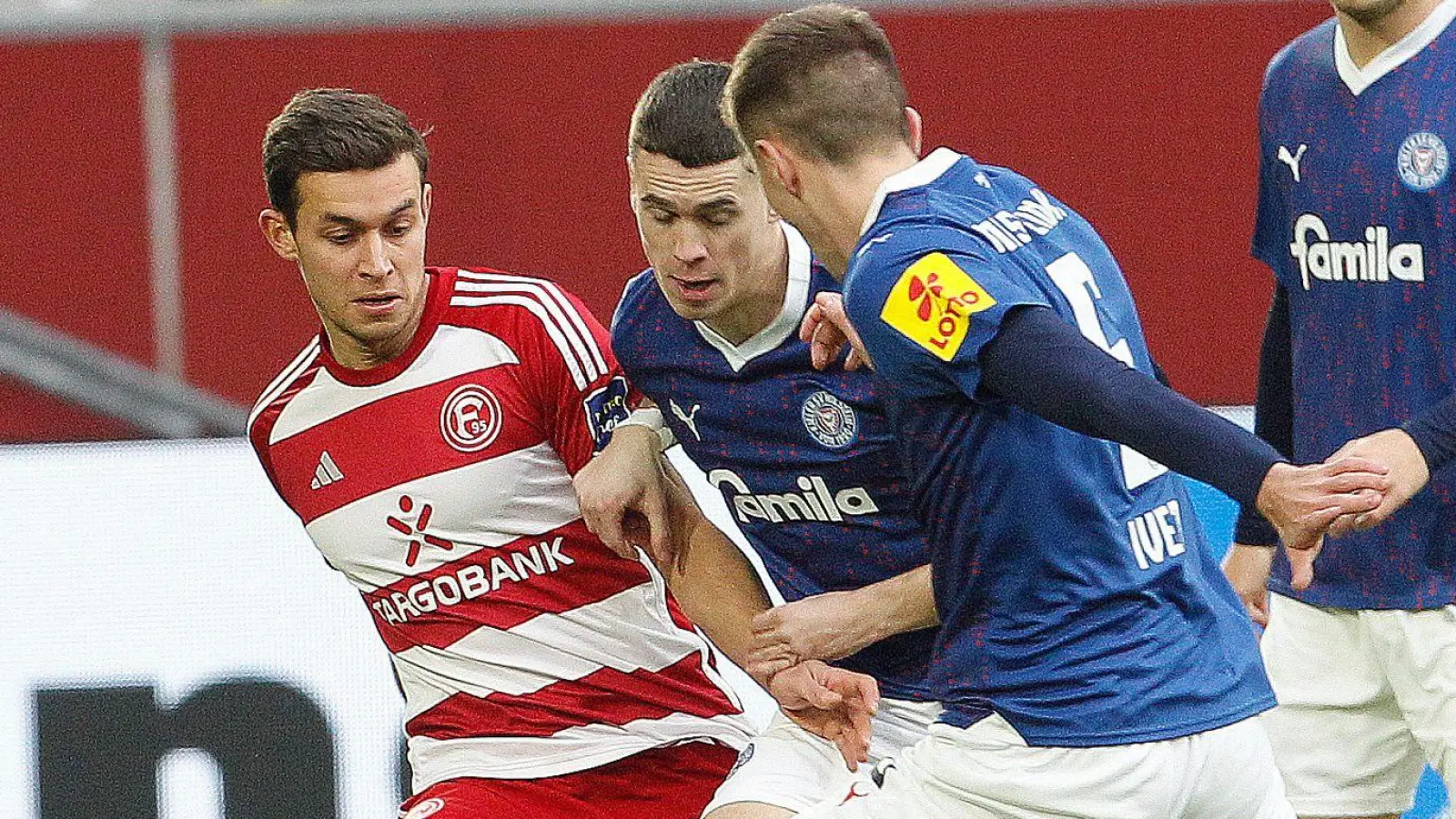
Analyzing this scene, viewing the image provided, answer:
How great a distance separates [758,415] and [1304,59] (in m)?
1.16

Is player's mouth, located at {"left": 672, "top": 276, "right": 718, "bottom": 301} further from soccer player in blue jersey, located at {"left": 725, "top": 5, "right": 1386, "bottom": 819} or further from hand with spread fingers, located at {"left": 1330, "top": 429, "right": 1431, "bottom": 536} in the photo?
hand with spread fingers, located at {"left": 1330, "top": 429, "right": 1431, "bottom": 536}

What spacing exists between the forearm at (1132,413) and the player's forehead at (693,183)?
84 cm

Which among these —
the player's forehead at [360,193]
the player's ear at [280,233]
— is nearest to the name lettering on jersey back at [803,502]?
the player's forehead at [360,193]

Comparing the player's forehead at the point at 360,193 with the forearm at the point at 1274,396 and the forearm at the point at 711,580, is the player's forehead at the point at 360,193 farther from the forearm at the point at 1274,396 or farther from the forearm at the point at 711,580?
the forearm at the point at 1274,396

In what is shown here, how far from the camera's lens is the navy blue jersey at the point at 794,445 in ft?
9.68

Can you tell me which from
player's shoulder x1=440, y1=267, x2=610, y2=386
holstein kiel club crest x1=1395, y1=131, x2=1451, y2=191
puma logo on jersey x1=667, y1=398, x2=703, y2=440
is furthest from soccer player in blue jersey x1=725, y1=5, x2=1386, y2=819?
holstein kiel club crest x1=1395, y1=131, x2=1451, y2=191

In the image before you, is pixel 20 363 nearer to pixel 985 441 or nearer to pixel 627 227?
pixel 627 227

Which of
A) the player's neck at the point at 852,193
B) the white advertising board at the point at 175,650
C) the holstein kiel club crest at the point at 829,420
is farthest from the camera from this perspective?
the white advertising board at the point at 175,650

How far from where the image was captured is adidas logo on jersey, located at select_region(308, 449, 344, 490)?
344 centimetres

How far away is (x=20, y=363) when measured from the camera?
257 inches

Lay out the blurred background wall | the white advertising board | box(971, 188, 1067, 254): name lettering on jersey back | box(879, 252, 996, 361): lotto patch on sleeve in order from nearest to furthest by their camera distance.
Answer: box(879, 252, 996, 361): lotto patch on sleeve
box(971, 188, 1067, 254): name lettering on jersey back
the white advertising board
the blurred background wall

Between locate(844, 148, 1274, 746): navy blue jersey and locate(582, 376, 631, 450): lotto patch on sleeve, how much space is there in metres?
0.84

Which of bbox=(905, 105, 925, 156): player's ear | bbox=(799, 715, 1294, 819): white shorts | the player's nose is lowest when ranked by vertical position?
bbox=(799, 715, 1294, 819): white shorts

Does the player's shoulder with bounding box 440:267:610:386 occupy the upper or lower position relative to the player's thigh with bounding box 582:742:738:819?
upper
